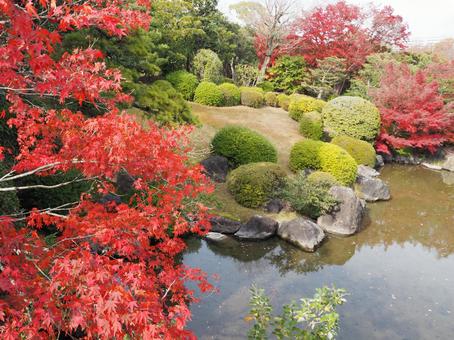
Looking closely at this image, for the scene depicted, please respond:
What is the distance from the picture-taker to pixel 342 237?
9914 millimetres

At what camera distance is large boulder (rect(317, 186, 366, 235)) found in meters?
10.1

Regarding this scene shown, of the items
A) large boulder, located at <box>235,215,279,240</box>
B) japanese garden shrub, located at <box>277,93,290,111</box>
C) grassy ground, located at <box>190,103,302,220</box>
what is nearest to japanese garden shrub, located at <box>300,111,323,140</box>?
grassy ground, located at <box>190,103,302,220</box>

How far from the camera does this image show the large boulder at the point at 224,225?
9.42 meters

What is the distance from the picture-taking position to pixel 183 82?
67.5 feet

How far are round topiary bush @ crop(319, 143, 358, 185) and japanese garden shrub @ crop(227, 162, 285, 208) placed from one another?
8.44 ft

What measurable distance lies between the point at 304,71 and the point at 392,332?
2211 centimetres

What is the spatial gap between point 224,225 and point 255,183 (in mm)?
1758

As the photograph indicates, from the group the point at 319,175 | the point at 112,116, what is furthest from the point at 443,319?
the point at 112,116

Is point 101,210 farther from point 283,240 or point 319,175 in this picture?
point 319,175

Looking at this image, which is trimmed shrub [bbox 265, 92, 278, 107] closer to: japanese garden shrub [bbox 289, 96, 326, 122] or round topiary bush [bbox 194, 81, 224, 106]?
japanese garden shrub [bbox 289, 96, 326, 122]

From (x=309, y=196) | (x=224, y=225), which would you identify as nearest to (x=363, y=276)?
(x=309, y=196)

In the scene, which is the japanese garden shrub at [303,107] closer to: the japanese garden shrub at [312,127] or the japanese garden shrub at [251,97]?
the japanese garden shrub at [312,127]

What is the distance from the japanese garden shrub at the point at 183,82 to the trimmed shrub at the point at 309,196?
468 inches

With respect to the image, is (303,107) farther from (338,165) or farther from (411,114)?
(338,165)
